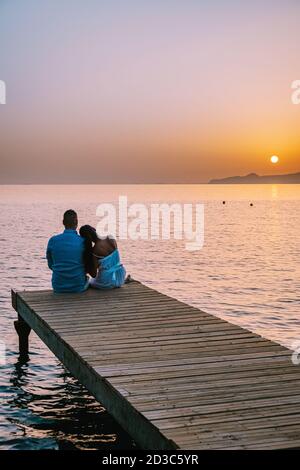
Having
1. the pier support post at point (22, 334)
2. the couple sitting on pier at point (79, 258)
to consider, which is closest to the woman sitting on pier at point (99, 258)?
the couple sitting on pier at point (79, 258)

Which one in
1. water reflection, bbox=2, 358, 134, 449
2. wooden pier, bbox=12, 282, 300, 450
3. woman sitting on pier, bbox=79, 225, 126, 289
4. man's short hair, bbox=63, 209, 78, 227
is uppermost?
man's short hair, bbox=63, 209, 78, 227

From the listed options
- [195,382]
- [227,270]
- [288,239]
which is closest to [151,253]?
[227,270]

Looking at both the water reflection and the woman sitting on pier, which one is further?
the woman sitting on pier

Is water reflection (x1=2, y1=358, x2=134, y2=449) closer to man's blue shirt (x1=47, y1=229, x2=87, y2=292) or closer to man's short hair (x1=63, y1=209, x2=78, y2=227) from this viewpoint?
man's blue shirt (x1=47, y1=229, x2=87, y2=292)

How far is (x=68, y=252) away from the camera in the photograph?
11992 mm

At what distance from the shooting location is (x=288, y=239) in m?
51.2

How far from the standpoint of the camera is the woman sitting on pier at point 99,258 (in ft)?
40.0

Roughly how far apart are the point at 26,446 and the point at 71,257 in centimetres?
411

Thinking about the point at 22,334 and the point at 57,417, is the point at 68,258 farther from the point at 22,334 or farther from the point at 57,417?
the point at 57,417

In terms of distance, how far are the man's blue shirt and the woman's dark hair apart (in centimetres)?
8

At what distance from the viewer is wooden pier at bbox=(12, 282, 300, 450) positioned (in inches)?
227

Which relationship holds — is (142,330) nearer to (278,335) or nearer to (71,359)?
(71,359)

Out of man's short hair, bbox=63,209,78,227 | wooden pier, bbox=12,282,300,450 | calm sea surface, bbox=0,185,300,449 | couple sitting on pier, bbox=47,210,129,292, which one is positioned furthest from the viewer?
couple sitting on pier, bbox=47,210,129,292

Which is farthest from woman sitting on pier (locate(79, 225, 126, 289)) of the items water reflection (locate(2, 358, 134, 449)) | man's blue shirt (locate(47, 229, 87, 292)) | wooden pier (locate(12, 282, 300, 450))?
water reflection (locate(2, 358, 134, 449))
